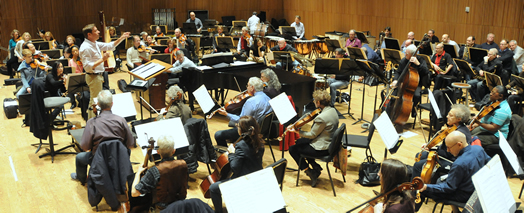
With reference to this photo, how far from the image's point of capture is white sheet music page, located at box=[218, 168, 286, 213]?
2.81 meters

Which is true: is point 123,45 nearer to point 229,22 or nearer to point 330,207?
point 229,22

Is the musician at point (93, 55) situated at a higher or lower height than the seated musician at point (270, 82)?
higher

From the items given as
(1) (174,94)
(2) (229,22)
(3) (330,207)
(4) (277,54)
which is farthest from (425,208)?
(2) (229,22)

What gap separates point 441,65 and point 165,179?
7369mm

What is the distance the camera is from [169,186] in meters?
3.48

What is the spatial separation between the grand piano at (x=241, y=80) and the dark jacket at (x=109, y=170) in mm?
3211

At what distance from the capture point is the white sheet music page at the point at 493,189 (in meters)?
2.69

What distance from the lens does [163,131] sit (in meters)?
4.48

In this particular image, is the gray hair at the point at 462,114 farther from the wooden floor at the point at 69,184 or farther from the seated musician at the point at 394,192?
the seated musician at the point at 394,192

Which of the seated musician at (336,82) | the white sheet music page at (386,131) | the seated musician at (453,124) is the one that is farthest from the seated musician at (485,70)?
the white sheet music page at (386,131)

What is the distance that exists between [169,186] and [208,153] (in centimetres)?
160

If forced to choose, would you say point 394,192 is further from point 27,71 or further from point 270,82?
point 27,71

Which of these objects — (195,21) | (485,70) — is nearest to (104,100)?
(485,70)

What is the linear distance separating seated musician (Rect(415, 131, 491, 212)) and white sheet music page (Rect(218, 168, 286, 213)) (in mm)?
1472
